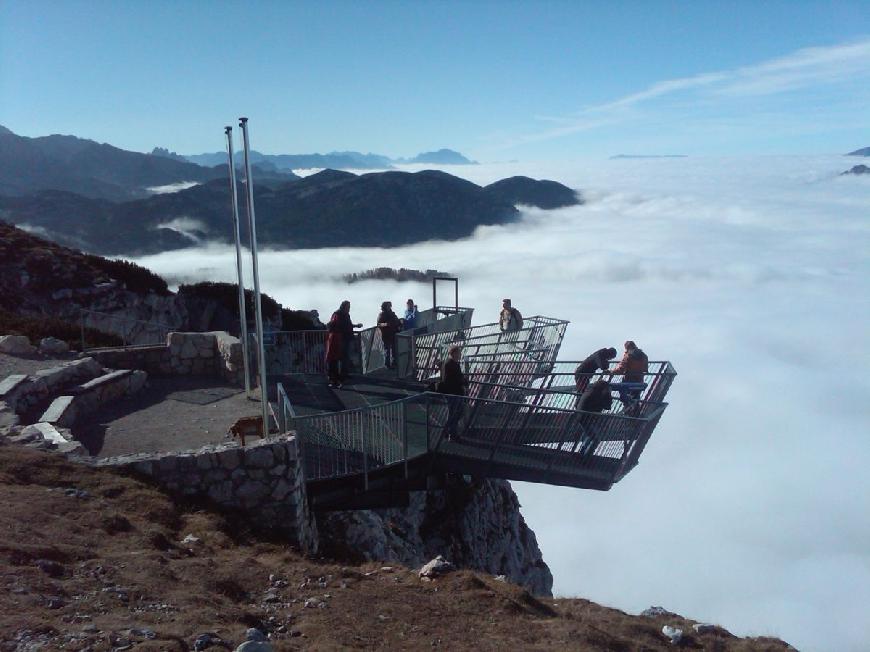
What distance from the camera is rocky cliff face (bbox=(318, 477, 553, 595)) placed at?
36.3 ft

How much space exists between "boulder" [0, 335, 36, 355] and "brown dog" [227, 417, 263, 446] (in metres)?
6.76

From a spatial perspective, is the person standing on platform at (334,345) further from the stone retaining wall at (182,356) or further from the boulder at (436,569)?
the boulder at (436,569)

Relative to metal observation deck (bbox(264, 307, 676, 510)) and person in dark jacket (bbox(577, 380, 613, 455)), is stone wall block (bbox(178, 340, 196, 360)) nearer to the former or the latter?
metal observation deck (bbox(264, 307, 676, 510))

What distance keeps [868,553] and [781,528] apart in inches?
427

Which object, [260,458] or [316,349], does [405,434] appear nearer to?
[260,458]

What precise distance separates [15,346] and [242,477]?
8.82 m

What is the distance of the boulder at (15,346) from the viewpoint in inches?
591

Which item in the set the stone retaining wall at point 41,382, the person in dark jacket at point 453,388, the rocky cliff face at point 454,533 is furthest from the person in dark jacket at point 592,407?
the stone retaining wall at point 41,382

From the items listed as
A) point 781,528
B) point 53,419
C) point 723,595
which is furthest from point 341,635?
point 781,528

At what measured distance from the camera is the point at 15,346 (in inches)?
593

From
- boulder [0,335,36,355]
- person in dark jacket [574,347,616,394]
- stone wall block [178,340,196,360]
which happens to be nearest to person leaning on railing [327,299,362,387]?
stone wall block [178,340,196,360]

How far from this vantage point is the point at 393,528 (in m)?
13.4

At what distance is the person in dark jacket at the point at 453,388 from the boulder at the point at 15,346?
371 inches

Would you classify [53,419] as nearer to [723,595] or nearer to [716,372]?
[723,595]
